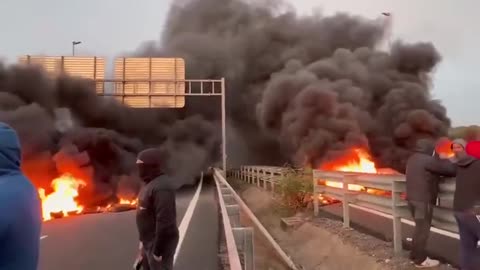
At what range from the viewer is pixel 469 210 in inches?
214

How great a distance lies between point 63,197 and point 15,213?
61.4 feet

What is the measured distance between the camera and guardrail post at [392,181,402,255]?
733 centimetres

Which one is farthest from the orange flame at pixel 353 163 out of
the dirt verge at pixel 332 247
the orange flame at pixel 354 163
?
the dirt verge at pixel 332 247

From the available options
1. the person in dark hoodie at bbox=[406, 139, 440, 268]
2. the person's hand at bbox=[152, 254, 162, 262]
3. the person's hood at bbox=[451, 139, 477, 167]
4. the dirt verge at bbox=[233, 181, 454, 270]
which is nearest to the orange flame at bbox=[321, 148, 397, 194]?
the dirt verge at bbox=[233, 181, 454, 270]

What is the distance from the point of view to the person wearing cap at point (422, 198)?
6773mm

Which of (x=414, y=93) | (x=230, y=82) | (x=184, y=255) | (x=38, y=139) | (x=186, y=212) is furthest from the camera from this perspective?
(x=230, y=82)

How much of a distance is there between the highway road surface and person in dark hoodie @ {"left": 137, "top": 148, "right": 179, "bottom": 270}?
3.27 m

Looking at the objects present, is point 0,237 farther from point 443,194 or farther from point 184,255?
point 184,255

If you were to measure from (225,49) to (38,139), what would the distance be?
28911 millimetres

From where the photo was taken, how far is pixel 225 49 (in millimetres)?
48781

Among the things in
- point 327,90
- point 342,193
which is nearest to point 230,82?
point 327,90

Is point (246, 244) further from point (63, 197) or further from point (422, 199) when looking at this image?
point (63, 197)

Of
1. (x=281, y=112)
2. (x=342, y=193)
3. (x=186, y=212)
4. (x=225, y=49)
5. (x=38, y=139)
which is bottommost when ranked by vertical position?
(x=186, y=212)

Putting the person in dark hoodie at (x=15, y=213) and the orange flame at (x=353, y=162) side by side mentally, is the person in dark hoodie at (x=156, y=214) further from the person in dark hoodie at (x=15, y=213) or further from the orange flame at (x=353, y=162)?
the orange flame at (x=353, y=162)
